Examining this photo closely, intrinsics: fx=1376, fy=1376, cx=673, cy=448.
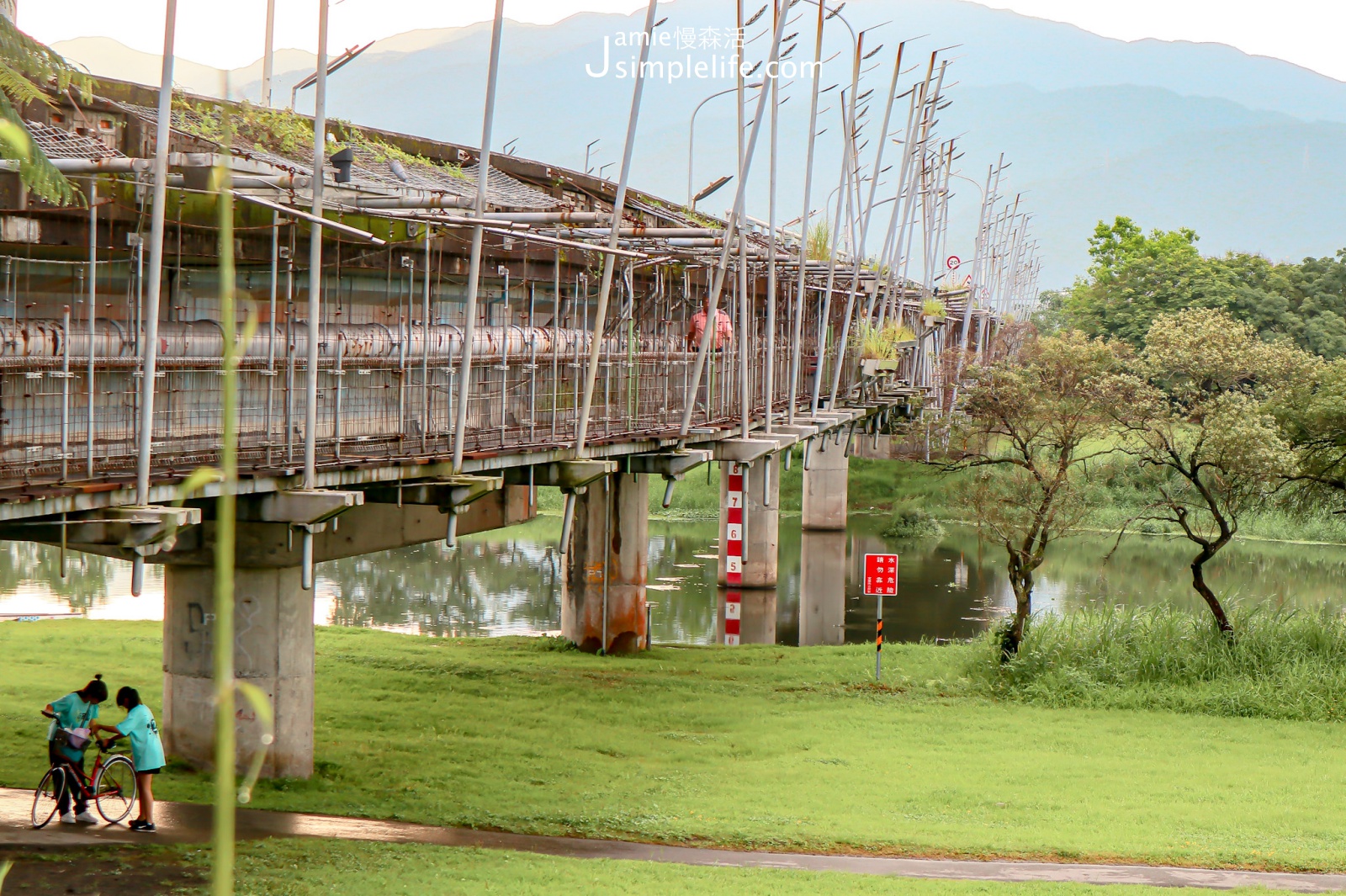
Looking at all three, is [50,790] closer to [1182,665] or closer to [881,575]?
[881,575]

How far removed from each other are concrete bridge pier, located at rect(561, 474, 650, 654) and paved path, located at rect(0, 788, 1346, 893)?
14.0 meters

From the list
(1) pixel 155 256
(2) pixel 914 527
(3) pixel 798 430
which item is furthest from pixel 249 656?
(2) pixel 914 527

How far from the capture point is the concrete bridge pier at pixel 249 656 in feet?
50.7

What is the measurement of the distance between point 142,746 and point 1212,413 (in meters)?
20.2

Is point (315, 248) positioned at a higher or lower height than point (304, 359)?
higher

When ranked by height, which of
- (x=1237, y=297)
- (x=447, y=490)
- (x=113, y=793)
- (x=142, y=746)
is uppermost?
(x=1237, y=297)

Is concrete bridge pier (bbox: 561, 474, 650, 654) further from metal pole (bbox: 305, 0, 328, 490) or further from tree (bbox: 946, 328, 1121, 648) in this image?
metal pole (bbox: 305, 0, 328, 490)

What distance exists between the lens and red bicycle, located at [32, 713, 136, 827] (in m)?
12.9

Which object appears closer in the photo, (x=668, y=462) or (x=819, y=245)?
(x=668, y=462)

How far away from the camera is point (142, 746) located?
42.1 ft

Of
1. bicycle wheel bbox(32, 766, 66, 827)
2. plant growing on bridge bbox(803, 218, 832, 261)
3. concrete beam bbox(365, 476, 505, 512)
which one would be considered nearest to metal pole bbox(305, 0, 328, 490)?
concrete beam bbox(365, 476, 505, 512)

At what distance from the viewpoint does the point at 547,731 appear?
2020cm

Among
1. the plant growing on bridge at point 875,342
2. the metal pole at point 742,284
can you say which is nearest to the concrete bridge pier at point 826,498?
the plant growing on bridge at point 875,342

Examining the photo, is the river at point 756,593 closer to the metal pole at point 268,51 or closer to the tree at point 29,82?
the metal pole at point 268,51
